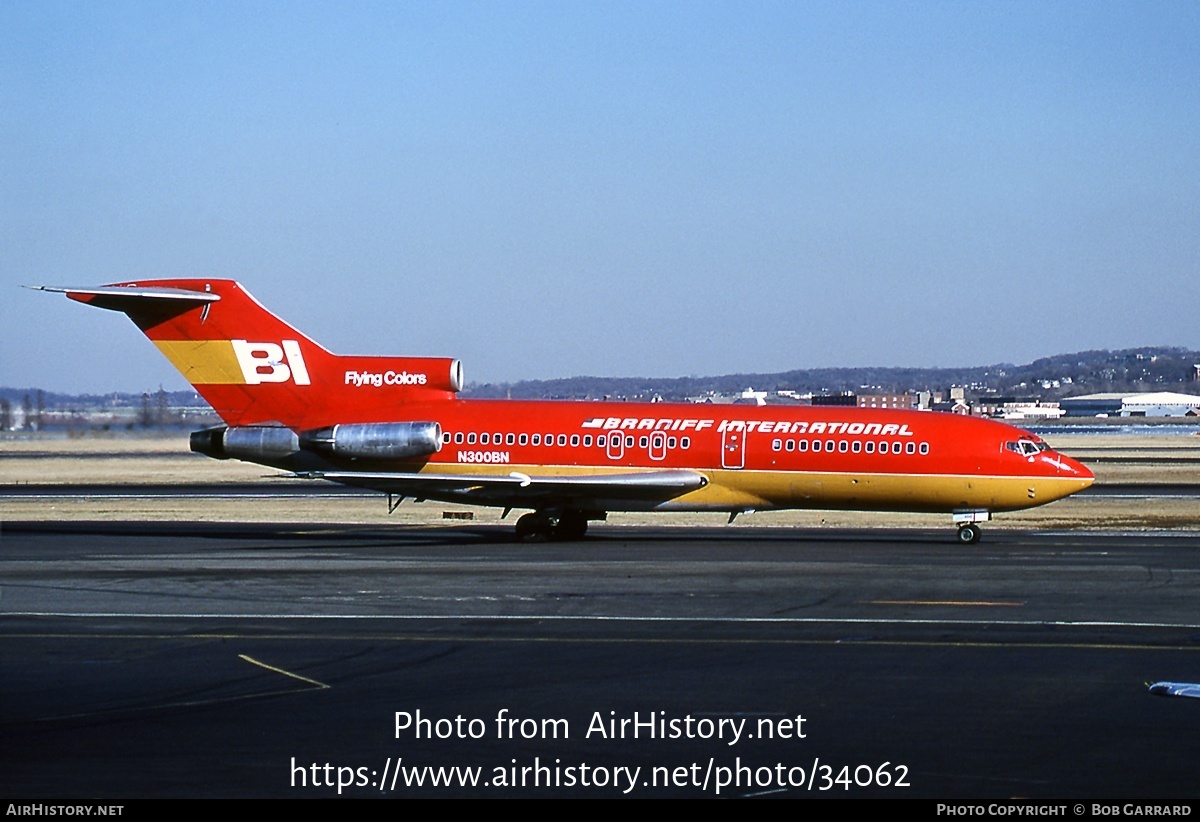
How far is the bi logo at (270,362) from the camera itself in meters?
38.5

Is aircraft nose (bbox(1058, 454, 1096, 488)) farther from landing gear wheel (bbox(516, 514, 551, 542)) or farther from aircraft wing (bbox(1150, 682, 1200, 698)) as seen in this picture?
aircraft wing (bbox(1150, 682, 1200, 698))

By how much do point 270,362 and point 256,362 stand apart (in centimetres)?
39

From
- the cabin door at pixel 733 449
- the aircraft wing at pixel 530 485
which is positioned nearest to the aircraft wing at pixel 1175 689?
the cabin door at pixel 733 449

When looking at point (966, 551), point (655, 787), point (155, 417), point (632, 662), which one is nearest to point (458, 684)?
point (632, 662)

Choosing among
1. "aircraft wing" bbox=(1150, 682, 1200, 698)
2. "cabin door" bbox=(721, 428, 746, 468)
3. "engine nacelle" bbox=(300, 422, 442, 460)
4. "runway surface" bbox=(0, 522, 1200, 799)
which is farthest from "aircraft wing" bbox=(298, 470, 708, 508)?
"aircraft wing" bbox=(1150, 682, 1200, 698)

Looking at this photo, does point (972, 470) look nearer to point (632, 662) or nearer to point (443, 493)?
point (443, 493)

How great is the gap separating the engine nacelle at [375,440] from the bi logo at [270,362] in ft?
6.20

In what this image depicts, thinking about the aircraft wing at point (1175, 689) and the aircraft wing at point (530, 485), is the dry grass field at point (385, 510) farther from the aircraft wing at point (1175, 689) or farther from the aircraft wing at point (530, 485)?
the aircraft wing at point (1175, 689)

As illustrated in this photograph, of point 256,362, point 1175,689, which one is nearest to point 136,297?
point 256,362

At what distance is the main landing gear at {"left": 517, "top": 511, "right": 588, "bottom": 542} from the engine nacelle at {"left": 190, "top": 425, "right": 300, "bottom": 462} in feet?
21.2

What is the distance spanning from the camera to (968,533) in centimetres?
3631

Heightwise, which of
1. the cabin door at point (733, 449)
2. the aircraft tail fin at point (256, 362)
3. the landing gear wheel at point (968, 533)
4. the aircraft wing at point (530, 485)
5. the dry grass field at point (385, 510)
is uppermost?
the aircraft tail fin at point (256, 362)

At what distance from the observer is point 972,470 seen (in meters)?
35.8

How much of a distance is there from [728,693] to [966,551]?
64.2 ft
